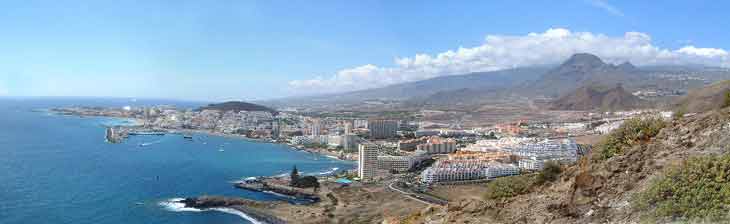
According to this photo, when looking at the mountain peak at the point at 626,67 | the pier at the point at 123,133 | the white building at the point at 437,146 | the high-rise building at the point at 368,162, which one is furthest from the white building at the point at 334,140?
the mountain peak at the point at 626,67

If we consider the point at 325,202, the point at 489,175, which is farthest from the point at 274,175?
the point at 489,175

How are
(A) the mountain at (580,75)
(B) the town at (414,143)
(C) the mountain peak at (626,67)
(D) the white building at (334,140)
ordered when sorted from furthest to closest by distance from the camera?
(C) the mountain peak at (626,67), (A) the mountain at (580,75), (D) the white building at (334,140), (B) the town at (414,143)

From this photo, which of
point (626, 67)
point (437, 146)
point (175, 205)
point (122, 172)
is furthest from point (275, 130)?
point (626, 67)

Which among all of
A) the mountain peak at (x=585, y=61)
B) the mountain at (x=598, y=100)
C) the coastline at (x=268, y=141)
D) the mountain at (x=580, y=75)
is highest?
the mountain peak at (x=585, y=61)

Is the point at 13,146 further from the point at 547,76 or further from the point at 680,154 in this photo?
the point at 547,76

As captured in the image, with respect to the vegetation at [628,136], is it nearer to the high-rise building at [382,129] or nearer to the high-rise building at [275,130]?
the high-rise building at [382,129]

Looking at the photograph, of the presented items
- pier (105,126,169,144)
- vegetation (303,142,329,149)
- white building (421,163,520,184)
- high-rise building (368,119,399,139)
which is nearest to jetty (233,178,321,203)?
white building (421,163,520,184)

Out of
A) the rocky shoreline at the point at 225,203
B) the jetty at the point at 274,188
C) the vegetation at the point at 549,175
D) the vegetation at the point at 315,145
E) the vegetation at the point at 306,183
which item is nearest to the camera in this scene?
the vegetation at the point at 549,175

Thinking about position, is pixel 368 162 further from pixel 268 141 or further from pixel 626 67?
pixel 626 67
